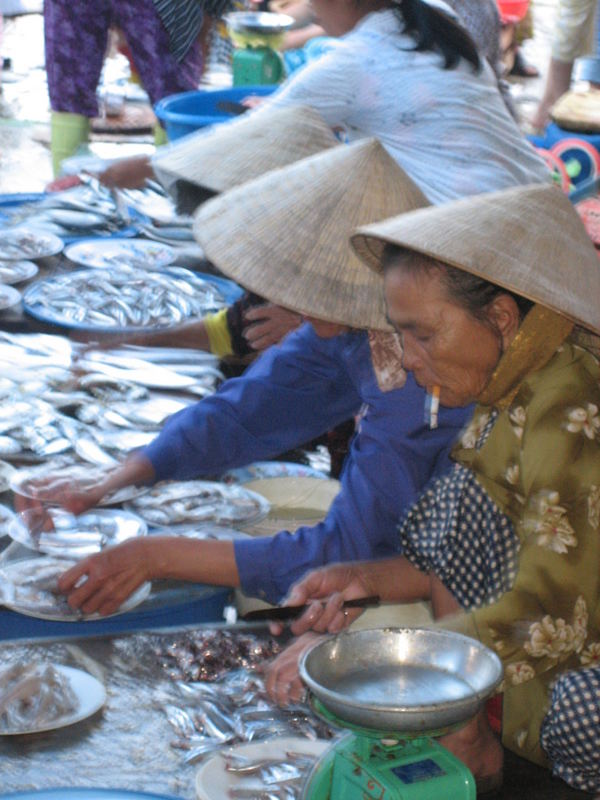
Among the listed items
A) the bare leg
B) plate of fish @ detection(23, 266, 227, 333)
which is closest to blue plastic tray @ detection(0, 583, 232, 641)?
the bare leg

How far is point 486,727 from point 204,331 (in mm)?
2133

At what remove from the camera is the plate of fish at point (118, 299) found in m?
4.07

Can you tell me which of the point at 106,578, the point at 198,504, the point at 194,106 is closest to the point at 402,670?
the point at 106,578

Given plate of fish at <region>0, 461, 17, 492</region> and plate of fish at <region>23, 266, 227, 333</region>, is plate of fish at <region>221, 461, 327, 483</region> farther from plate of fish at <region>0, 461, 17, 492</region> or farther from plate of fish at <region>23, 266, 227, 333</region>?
plate of fish at <region>23, 266, 227, 333</region>

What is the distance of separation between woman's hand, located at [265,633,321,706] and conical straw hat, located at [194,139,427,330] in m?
0.76

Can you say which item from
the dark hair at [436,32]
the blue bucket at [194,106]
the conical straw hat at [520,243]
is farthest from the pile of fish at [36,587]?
the blue bucket at [194,106]

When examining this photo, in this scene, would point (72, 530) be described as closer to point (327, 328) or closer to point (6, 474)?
point (6, 474)

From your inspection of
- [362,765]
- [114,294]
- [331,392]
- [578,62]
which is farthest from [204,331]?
[578,62]

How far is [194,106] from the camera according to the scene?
5605 mm

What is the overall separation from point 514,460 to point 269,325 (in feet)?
5.62

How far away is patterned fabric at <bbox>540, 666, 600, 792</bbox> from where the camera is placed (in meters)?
1.98

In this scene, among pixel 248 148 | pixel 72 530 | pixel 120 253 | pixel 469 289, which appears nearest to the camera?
pixel 469 289

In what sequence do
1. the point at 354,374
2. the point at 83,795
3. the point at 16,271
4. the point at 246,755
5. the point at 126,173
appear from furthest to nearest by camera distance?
the point at 126,173, the point at 16,271, the point at 354,374, the point at 246,755, the point at 83,795

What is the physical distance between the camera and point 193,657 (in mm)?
2355
